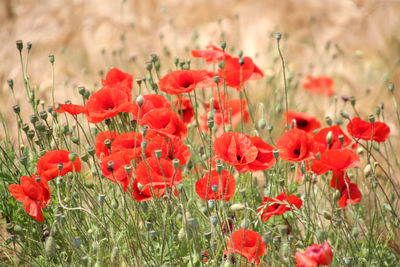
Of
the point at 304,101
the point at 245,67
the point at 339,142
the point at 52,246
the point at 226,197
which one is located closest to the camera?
the point at 52,246

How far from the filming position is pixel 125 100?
1.88 metres

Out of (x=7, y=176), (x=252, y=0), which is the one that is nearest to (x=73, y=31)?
(x=252, y=0)

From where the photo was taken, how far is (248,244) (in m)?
1.74

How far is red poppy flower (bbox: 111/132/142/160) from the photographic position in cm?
182

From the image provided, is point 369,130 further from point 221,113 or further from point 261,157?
point 221,113

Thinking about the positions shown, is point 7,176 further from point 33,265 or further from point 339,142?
point 339,142

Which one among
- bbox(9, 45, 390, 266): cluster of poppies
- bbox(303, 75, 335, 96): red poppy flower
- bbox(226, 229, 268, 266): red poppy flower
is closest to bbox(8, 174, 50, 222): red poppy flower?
bbox(9, 45, 390, 266): cluster of poppies

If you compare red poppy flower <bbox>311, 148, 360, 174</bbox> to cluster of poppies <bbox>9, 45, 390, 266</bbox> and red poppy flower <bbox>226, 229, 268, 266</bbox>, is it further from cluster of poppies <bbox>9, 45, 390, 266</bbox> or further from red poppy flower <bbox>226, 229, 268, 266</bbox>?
red poppy flower <bbox>226, 229, 268, 266</bbox>

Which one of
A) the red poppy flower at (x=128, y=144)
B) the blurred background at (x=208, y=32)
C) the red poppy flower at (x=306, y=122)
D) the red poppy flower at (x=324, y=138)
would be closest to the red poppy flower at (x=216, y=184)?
the red poppy flower at (x=128, y=144)

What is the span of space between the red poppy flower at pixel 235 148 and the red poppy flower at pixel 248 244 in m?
0.23

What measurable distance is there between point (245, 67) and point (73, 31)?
339 centimetres

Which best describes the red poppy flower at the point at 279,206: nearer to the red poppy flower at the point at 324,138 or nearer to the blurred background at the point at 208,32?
the red poppy flower at the point at 324,138

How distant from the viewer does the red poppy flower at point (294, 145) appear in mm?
1792

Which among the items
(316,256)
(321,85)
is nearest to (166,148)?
(316,256)
